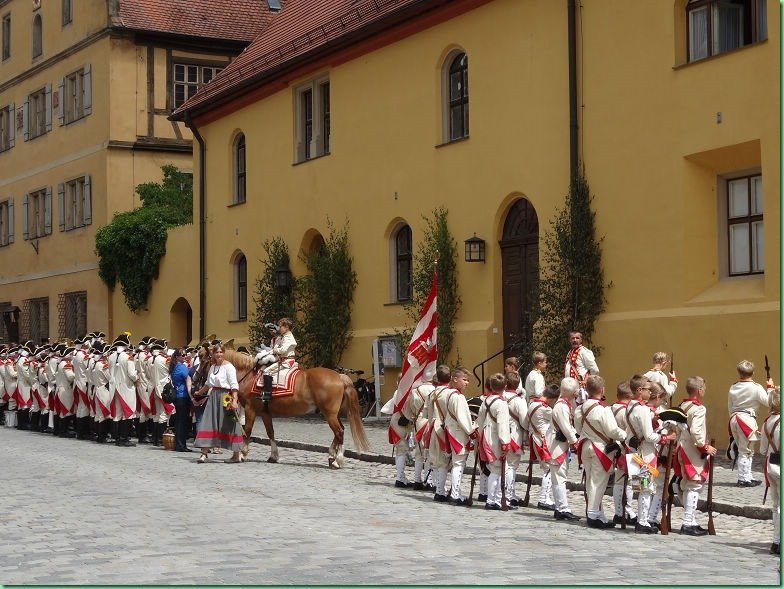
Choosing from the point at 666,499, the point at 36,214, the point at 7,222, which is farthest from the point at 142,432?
the point at 7,222

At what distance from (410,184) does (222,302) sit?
9575 mm

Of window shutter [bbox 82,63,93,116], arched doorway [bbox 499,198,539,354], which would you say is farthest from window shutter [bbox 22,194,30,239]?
arched doorway [bbox 499,198,539,354]

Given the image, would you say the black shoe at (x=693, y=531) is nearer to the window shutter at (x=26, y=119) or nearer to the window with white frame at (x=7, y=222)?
the window shutter at (x=26, y=119)

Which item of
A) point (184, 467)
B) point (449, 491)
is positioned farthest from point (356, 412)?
point (449, 491)

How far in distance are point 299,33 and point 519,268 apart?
35.9 feet

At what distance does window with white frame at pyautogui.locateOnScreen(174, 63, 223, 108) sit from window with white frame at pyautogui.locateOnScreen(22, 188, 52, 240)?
6447 mm

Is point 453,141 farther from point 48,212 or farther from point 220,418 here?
point 48,212

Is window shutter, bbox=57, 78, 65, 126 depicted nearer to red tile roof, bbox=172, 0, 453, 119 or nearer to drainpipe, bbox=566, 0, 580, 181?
red tile roof, bbox=172, 0, 453, 119

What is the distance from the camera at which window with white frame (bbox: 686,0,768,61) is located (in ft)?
65.3

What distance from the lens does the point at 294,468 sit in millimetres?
19375

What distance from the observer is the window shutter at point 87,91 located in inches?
1645

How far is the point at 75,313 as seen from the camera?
143 ft

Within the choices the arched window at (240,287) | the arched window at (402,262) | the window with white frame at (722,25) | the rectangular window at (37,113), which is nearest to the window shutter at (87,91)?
the rectangular window at (37,113)

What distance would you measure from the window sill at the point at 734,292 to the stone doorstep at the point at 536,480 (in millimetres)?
4131
